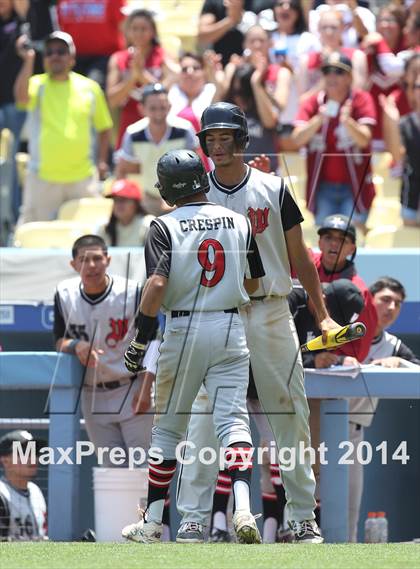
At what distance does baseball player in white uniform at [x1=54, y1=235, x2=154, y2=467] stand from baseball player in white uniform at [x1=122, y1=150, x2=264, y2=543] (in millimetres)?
1775

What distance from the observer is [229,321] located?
5832mm

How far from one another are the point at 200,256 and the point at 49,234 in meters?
4.66


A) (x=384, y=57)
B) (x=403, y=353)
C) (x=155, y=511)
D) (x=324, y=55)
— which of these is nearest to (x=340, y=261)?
(x=403, y=353)

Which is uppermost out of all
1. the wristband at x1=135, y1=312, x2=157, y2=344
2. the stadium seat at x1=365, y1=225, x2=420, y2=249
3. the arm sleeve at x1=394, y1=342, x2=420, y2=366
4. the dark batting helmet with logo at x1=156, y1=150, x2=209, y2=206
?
the stadium seat at x1=365, y1=225, x2=420, y2=249

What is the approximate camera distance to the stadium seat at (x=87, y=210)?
34.9ft

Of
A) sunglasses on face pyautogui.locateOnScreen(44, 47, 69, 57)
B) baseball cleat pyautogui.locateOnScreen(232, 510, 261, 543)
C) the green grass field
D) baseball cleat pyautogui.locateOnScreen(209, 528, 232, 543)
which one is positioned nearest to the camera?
the green grass field

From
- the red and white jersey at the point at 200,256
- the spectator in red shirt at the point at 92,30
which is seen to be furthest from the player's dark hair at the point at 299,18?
the red and white jersey at the point at 200,256

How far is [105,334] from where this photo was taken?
7.87 metres

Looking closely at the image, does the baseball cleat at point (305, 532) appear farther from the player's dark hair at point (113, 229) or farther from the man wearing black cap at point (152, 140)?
the man wearing black cap at point (152, 140)

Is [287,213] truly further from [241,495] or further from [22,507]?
[22,507]

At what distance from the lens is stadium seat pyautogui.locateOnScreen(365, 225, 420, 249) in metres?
9.70

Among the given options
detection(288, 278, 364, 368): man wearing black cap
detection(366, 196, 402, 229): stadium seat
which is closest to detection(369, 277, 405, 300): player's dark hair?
detection(288, 278, 364, 368): man wearing black cap

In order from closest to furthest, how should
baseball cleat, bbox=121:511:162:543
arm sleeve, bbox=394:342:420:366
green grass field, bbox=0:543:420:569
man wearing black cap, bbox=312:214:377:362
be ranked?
1. green grass field, bbox=0:543:420:569
2. baseball cleat, bbox=121:511:162:543
3. man wearing black cap, bbox=312:214:377:362
4. arm sleeve, bbox=394:342:420:366

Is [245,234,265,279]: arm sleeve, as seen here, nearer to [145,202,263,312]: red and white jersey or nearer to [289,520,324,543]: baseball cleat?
[145,202,263,312]: red and white jersey
